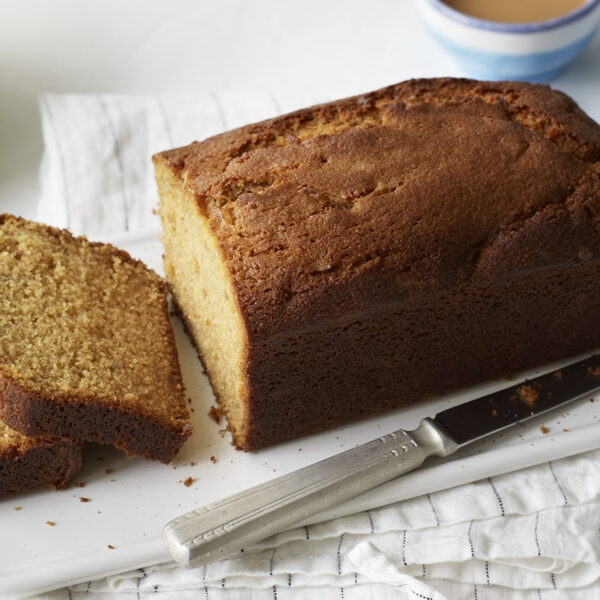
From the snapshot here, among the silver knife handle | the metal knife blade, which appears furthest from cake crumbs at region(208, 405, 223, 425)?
the metal knife blade

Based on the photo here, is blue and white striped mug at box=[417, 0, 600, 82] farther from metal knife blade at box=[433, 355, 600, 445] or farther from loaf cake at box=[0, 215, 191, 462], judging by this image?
loaf cake at box=[0, 215, 191, 462]

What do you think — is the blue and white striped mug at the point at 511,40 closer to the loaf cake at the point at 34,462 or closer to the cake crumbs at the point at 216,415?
the cake crumbs at the point at 216,415

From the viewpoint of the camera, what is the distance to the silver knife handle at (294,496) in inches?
97.0

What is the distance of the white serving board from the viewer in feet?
8.38

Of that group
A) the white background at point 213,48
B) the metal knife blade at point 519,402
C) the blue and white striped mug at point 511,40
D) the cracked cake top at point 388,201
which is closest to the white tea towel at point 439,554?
the metal knife blade at point 519,402

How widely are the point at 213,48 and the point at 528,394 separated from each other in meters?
2.72

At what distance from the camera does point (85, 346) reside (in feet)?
9.37

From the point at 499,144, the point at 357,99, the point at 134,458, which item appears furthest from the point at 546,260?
the point at 134,458

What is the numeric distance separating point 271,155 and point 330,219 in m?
0.36

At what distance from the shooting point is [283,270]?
262 centimetres

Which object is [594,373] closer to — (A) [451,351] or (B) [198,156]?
(A) [451,351]

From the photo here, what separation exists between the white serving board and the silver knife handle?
0.21 feet

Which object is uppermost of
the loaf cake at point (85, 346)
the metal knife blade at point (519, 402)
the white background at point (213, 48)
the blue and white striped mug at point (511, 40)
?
the white background at point (213, 48)

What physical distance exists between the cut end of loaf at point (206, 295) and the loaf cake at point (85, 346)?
11 centimetres
